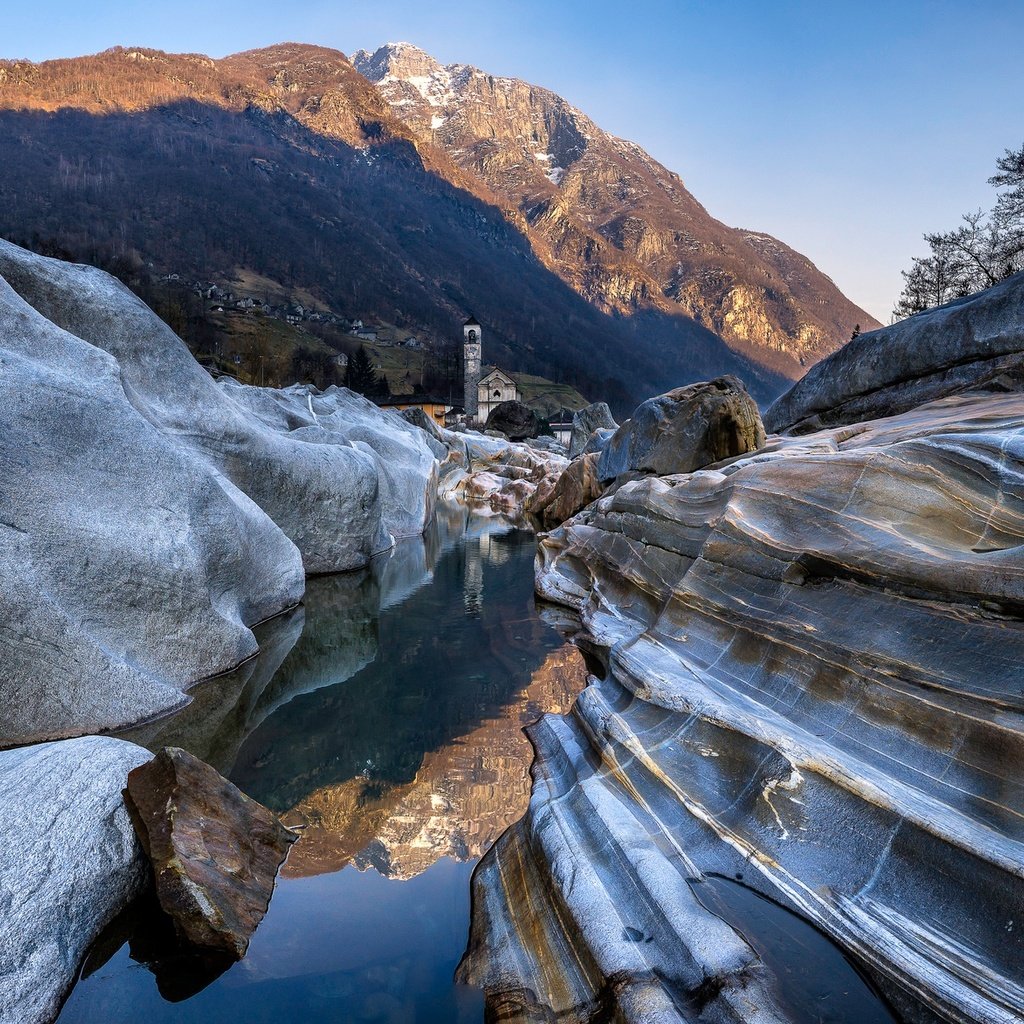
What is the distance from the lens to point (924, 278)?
32.8m

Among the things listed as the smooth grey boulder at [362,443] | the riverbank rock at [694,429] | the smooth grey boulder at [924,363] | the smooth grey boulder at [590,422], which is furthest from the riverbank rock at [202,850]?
the smooth grey boulder at [590,422]

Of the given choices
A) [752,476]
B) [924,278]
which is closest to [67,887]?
[752,476]

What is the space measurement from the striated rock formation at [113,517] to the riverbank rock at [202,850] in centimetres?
176

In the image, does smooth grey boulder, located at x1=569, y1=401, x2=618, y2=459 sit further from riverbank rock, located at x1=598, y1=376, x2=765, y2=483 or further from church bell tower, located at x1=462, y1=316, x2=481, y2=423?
church bell tower, located at x1=462, y1=316, x2=481, y2=423

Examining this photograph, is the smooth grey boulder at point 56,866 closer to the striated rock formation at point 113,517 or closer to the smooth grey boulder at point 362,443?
the striated rock formation at point 113,517

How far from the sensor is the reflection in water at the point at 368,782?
3123 millimetres

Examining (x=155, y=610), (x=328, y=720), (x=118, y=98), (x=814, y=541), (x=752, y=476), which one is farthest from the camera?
(x=118, y=98)

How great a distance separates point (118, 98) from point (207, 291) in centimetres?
11582

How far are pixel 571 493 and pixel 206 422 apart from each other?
11.7 m

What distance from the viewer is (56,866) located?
3100 millimetres

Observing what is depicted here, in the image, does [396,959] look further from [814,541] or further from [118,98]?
[118,98]

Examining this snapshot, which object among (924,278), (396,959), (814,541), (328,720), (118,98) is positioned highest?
(118,98)

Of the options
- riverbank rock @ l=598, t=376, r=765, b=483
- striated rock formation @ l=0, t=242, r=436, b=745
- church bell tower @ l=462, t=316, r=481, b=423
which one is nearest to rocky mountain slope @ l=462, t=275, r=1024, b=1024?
striated rock formation @ l=0, t=242, r=436, b=745

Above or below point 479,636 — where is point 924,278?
above
